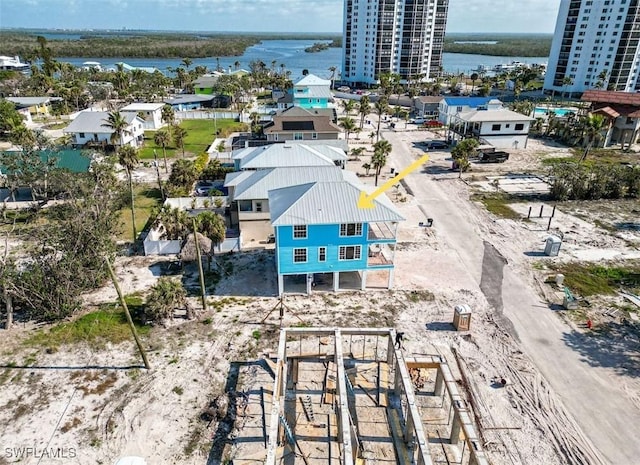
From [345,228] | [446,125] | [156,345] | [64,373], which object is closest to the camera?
[64,373]

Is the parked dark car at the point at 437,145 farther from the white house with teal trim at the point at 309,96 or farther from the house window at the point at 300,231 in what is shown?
the house window at the point at 300,231

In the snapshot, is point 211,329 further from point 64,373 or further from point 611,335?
point 611,335

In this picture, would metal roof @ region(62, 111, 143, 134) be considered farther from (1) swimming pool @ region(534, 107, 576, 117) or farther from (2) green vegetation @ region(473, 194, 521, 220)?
(1) swimming pool @ region(534, 107, 576, 117)

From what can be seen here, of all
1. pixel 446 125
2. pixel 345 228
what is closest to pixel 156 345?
pixel 345 228

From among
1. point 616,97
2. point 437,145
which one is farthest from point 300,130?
point 616,97

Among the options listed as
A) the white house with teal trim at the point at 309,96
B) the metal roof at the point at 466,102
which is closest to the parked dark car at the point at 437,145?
the metal roof at the point at 466,102

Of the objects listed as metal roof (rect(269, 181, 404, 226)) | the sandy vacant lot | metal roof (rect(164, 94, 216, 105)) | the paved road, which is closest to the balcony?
the sandy vacant lot
